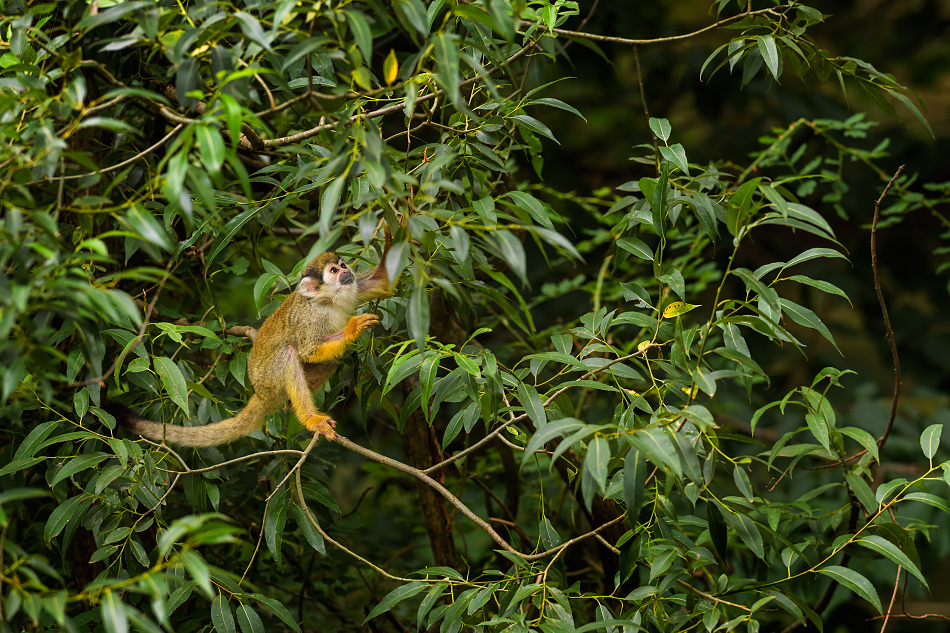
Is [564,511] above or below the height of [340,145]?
below

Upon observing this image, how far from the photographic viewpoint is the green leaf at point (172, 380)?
209cm

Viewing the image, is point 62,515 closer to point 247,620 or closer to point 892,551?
point 247,620

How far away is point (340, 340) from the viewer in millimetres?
2664

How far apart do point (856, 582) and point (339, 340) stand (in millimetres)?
1681

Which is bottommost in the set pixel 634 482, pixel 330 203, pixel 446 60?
pixel 634 482

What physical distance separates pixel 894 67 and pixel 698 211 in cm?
530

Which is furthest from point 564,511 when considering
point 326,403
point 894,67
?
point 894,67

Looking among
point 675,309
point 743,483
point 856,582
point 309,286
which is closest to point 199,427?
point 309,286

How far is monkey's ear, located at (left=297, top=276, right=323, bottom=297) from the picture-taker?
285cm

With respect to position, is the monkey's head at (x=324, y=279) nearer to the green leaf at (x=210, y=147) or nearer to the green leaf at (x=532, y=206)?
the green leaf at (x=532, y=206)

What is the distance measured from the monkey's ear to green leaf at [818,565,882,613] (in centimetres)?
→ 185

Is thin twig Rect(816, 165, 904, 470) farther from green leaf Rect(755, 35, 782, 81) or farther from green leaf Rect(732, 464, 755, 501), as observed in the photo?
green leaf Rect(732, 464, 755, 501)

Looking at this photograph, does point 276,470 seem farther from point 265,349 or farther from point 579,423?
point 579,423

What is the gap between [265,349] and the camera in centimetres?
283
